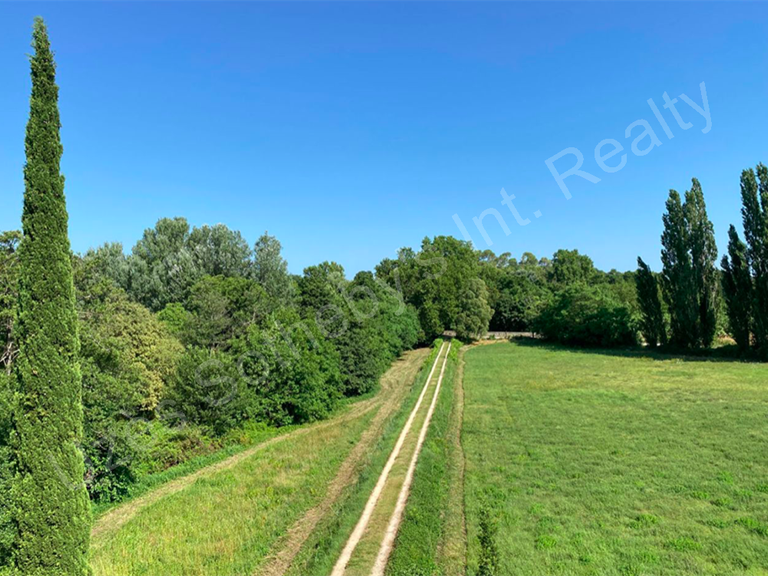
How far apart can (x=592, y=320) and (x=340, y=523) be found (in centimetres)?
5270

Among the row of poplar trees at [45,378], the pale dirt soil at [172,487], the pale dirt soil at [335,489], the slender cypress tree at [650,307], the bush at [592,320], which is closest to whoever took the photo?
the row of poplar trees at [45,378]

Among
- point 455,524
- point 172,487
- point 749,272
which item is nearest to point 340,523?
point 455,524

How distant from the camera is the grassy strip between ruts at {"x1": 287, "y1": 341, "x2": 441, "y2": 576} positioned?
8931 millimetres

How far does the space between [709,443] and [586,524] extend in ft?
29.3

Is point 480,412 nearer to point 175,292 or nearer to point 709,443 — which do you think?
point 709,443

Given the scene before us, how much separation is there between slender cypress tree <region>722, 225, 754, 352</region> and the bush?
13.4 meters

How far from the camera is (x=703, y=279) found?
44.5 m

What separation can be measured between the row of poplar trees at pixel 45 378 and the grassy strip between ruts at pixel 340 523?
14.8 ft

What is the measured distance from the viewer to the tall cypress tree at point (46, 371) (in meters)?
7.83

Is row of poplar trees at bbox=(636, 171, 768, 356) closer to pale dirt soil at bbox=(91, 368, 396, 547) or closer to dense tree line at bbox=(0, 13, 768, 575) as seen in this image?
dense tree line at bbox=(0, 13, 768, 575)

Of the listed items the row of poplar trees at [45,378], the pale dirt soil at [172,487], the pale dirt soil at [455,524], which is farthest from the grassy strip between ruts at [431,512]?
Result: the pale dirt soil at [172,487]

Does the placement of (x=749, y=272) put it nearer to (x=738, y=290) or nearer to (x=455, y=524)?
(x=738, y=290)

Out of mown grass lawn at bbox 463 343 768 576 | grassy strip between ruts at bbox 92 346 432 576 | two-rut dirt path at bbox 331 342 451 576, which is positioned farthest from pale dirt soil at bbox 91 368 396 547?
mown grass lawn at bbox 463 343 768 576

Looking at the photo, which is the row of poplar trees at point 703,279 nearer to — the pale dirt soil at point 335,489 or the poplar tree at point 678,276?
the poplar tree at point 678,276
